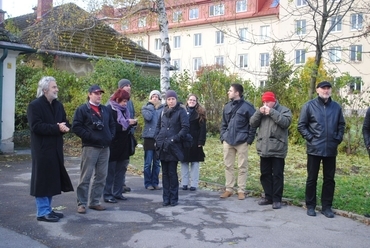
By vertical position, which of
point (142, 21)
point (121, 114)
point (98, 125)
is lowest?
point (98, 125)

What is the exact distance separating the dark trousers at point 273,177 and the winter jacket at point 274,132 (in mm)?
161

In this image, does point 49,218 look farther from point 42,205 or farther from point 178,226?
point 178,226

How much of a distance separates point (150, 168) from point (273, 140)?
2864mm

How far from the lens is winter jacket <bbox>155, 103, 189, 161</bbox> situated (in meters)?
7.71

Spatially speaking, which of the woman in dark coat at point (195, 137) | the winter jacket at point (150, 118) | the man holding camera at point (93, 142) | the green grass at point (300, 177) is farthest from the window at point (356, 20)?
the man holding camera at point (93, 142)

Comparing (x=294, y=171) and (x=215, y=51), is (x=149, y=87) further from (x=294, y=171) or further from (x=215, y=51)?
(x=215, y=51)

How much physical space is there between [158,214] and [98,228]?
Result: 1175 millimetres

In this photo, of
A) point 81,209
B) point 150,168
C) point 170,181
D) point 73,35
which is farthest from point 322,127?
point 73,35

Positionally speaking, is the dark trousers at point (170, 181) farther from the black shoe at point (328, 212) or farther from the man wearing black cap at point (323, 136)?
the black shoe at point (328, 212)

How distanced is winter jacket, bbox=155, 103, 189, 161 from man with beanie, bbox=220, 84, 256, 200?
1.01 meters

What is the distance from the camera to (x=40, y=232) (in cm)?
614

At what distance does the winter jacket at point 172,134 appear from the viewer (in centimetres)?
771

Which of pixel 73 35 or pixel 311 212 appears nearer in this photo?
pixel 311 212

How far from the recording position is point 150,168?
370 inches
